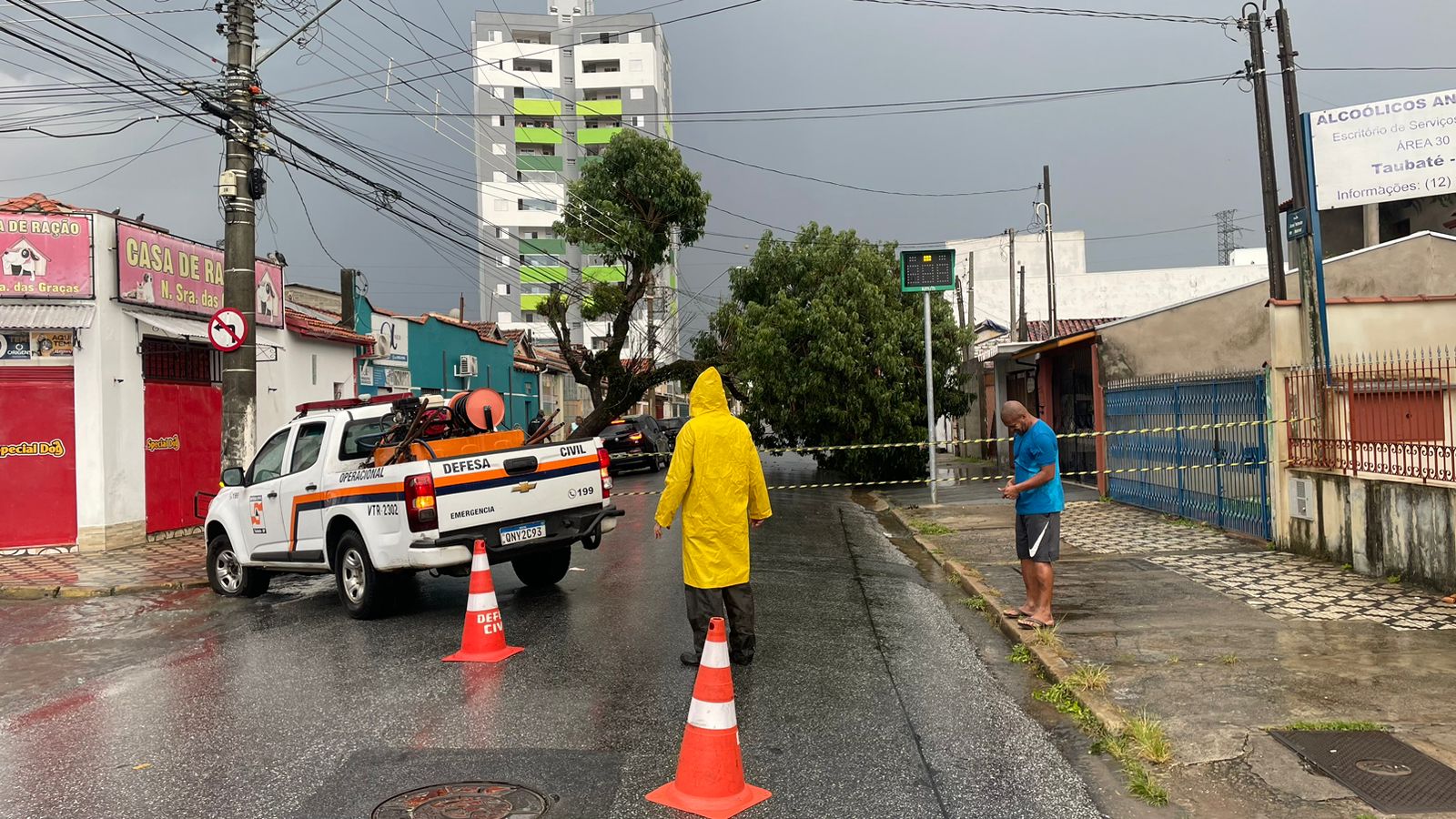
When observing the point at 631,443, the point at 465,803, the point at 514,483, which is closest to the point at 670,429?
the point at 631,443

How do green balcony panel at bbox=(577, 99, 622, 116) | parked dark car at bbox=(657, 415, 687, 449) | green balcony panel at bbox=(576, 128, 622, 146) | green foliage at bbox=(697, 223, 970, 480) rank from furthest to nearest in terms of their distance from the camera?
green balcony panel at bbox=(576, 128, 622, 146)
green balcony panel at bbox=(577, 99, 622, 116)
parked dark car at bbox=(657, 415, 687, 449)
green foliage at bbox=(697, 223, 970, 480)

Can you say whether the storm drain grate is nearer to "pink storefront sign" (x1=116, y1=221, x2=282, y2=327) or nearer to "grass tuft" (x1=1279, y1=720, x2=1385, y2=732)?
"grass tuft" (x1=1279, y1=720, x2=1385, y2=732)

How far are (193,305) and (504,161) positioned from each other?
57.7m

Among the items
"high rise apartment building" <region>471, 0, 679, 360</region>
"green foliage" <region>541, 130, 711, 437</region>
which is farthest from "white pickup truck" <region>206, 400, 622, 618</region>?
"high rise apartment building" <region>471, 0, 679, 360</region>

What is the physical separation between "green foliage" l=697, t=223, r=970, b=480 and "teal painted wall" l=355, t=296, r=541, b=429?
6508 millimetres

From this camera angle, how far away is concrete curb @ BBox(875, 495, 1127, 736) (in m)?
5.56

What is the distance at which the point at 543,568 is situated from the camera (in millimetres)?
10250

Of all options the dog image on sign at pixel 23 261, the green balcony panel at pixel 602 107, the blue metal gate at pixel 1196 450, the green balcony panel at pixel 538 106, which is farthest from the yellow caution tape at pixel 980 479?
the green balcony panel at pixel 538 106

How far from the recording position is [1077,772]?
4.94 metres

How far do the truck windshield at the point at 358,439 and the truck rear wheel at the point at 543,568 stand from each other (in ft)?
5.95

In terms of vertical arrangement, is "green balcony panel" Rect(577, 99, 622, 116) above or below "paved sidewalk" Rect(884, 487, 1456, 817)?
above

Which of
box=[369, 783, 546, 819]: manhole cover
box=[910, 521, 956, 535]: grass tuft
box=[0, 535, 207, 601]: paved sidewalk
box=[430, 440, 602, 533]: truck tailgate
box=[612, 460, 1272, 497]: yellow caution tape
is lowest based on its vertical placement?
box=[369, 783, 546, 819]: manhole cover

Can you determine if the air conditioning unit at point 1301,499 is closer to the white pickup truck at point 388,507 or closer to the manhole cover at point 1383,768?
the manhole cover at point 1383,768

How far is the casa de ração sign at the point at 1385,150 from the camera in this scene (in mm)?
10312
